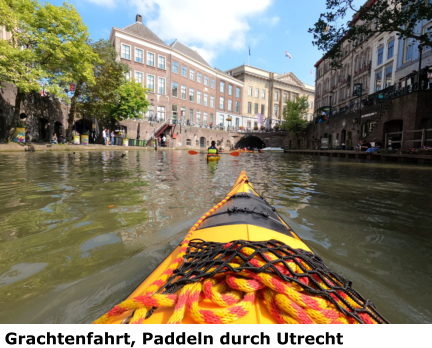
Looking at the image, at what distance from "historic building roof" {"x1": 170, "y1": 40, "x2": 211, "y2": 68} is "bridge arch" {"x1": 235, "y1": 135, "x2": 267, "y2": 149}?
51.2 ft

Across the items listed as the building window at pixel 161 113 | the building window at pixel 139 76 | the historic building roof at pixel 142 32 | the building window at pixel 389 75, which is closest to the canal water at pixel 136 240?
the building window at pixel 389 75

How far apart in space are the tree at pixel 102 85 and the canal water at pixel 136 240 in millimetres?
20019

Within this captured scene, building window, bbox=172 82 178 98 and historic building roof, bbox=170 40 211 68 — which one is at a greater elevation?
historic building roof, bbox=170 40 211 68

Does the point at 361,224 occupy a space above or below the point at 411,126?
below

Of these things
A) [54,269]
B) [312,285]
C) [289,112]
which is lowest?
[54,269]

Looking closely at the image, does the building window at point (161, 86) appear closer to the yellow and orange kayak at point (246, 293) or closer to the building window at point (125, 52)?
the building window at point (125, 52)

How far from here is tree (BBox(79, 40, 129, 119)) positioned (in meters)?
22.5

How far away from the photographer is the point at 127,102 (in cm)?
2581

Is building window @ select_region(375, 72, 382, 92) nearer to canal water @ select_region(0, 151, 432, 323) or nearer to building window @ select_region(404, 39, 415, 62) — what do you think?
building window @ select_region(404, 39, 415, 62)

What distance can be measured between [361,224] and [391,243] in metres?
0.66

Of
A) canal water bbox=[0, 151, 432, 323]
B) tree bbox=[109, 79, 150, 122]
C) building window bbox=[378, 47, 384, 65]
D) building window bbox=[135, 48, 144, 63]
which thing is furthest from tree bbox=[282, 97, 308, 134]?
canal water bbox=[0, 151, 432, 323]

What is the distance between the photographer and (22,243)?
2.49m
